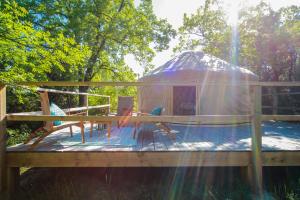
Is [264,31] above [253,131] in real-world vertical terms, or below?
above

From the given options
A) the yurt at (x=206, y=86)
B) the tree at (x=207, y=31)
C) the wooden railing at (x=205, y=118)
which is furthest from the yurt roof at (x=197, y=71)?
the tree at (x=207, y=31)

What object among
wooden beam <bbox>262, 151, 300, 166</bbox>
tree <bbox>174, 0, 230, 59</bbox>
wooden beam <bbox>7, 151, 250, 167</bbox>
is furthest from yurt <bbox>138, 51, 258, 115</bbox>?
tree <bbox>174, 0, 230, 59</bbox>

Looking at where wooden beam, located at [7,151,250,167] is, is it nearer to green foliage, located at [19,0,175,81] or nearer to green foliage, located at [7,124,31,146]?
green foliage, located at [7,124,31,146]

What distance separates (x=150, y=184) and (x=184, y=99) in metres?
5.93

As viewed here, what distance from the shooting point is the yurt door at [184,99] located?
7.94 m

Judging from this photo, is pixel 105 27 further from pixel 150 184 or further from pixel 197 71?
pixel 150 184

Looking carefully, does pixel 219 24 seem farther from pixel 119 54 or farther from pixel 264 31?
pixel 119 54

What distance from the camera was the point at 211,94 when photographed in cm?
669

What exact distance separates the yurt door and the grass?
13.8ft

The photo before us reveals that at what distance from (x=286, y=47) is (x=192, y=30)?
6.61 meters

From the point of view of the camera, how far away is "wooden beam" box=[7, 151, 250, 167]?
2.95 metres

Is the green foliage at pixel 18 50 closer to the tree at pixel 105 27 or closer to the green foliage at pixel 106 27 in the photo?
the tree at pixel 105 27

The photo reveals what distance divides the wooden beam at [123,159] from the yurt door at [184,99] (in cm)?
469

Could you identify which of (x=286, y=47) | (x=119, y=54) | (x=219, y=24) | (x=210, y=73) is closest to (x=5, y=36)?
(x=210, y=73)
